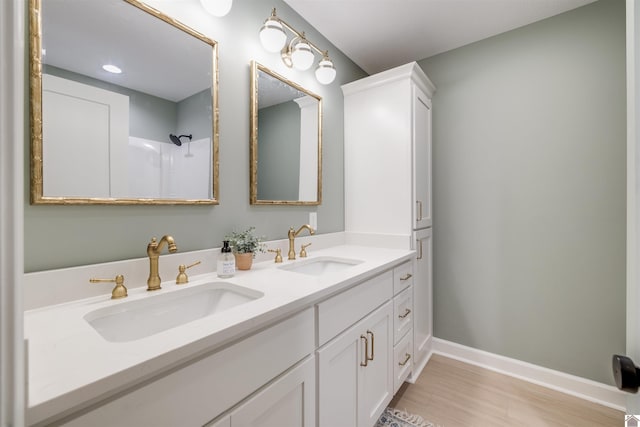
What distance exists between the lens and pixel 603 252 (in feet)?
5.71

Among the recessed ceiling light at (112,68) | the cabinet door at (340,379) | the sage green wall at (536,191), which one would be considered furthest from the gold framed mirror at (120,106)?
the sage green wall at (536,191)

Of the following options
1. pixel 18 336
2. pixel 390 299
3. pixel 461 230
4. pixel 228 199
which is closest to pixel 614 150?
pixel 461 230

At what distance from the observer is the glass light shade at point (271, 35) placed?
1.42m

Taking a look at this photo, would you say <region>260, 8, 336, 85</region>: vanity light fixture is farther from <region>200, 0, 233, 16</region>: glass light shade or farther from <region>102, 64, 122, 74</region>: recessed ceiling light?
<region>102, 64, 122, 74</region>: recessed ceiling light

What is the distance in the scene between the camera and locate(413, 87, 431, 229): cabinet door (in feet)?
6.38

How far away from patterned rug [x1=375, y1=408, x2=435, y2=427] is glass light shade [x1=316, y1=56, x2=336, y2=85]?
82.5 inches

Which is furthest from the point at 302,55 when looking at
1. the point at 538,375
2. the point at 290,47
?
the point at 538,375

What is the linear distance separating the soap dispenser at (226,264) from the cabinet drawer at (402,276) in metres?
0.94

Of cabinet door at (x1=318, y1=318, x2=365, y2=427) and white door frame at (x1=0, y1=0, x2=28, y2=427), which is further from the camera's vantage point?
cabinet door at (x1=318, y1=318, x2=365, y2=427)

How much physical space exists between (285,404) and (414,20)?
7.65 ft

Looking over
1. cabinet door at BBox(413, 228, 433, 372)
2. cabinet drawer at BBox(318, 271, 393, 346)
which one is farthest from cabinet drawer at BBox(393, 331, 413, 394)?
cabinet drawer at BBox(318, 271, 393, 346)

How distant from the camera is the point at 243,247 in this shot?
4.35ft

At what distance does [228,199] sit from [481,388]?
2052 mm

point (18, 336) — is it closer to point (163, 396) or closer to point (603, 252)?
point (163, 396)
